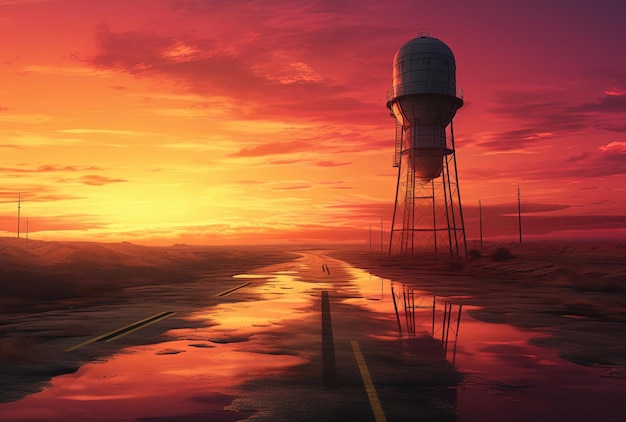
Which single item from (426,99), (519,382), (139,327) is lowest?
(519,382)

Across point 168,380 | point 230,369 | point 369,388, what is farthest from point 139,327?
point 369,388

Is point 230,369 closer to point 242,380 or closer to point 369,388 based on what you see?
point 242,380

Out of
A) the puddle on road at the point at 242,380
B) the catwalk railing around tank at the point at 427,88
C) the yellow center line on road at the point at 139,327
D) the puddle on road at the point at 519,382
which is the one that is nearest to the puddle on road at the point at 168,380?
the puddle on road at the point at 242,380

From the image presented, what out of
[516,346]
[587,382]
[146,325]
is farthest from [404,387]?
[146,325]

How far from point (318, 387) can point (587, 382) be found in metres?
3.90

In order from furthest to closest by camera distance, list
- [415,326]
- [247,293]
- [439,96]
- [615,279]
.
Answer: [439,96] → [615,279] → [247,293] → [415,326]

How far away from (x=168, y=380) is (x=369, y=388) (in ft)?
9.70

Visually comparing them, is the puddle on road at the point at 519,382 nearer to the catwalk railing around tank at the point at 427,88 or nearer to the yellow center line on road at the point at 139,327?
the yellow center line on road at the point at 139,327

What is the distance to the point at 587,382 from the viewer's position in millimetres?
9289

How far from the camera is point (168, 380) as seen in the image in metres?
9.44

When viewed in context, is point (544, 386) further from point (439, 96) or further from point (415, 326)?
point (439, 96)

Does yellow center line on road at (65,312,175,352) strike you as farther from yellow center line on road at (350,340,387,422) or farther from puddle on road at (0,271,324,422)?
yellow center line on road at (350,340,387,422)

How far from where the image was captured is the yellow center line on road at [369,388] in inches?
291

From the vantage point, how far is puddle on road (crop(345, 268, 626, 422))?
7.55 meters
